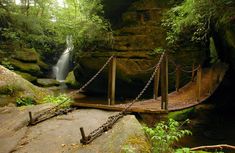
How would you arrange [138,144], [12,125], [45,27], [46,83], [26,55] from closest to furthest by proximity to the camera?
[138,144] → [12,125] → [26,55] → [46,83] → [45,27]

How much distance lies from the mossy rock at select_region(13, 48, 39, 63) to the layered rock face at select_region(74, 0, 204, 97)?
19.7 ft

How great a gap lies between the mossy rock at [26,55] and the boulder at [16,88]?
36.5 feet

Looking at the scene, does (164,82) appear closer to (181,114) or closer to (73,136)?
(181,114)

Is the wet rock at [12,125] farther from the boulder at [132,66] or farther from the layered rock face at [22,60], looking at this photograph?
the layered rock face at [22,60]

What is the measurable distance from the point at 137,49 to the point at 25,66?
31.8ft

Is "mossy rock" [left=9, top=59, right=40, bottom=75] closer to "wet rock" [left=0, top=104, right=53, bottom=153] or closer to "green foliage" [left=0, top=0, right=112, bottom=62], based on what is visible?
"green foliage" [left=0, top=0, right=112, bottom=62]

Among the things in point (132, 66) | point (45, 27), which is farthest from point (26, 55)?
point (132, 66)

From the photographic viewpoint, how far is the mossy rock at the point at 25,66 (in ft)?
67.6

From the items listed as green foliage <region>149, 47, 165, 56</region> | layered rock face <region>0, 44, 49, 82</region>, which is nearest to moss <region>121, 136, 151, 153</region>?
green foliage <region>149, 47, 165, 56</region>

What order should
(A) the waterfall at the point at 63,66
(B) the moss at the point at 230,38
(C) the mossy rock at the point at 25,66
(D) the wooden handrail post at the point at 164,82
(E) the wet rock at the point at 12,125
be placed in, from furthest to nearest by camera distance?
1. (A) the waterfall at the point at 63,66
2. (C) the mossy rock at the point at 25,66
3. (B) the moss at the point at 230,38
4. (D) the wooden handrail post at the point at 164,82
5. (E) the wet rock at the point at 12,125

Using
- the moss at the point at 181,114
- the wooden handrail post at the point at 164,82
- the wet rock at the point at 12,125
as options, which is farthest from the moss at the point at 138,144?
the moss at the point at 181,114

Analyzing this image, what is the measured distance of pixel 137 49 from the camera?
1633cm

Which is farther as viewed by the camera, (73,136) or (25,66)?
(25,66)

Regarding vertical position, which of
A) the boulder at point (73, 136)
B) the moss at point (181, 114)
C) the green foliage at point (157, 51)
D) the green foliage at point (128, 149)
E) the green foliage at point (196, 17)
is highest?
the green foliage at point (196, 17)
